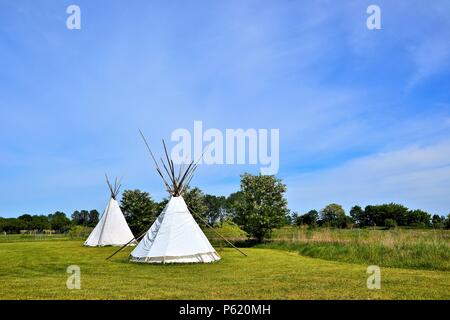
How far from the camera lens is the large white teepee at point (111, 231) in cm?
2717

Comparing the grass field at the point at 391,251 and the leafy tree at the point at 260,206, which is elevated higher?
the leafy tree at the point at 260,206

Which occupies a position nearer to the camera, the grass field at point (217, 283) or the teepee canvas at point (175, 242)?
the grass field at point (217, 283)

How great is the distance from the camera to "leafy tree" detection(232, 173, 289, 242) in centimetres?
2680

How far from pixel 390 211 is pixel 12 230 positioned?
59.1m

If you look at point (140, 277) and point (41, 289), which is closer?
point (41, 289)

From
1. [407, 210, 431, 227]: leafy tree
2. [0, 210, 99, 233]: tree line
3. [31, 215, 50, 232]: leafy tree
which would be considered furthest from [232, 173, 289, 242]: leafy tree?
[31, 215, 50, 232]: leafy tree

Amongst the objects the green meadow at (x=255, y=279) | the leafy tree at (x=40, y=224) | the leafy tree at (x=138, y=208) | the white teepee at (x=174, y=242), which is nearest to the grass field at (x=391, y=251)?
the green meadow at (x=255, y=279)

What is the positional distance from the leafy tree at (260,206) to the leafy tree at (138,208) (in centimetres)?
1069

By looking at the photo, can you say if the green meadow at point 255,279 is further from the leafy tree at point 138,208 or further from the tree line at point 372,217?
the tree line at point 372,217

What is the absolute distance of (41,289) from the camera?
28.5ft

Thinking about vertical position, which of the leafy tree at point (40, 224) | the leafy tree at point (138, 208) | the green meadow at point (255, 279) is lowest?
the leafy tree at point (40, 224)

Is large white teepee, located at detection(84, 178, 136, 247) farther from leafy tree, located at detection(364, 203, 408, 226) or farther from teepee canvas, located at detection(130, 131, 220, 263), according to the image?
leafy tree, located at detection(364, 203, 408, 226)
